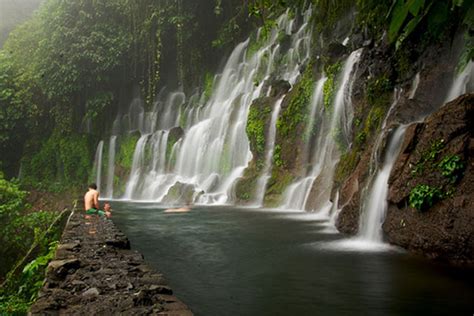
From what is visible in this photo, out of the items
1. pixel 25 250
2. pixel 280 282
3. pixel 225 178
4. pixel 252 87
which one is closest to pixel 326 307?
pixel 280 282

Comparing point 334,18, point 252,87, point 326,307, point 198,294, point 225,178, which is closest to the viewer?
point 326,307

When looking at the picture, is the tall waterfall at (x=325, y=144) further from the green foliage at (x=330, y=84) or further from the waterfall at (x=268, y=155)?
the waterfall at (x=268, y=155)

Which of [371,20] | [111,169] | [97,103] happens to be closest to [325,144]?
[371,20]

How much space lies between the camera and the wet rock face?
21.2ft

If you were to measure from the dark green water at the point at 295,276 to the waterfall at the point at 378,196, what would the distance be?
2.28 ft

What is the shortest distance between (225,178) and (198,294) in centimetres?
1589

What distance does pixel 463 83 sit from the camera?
10.3m

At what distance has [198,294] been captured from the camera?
18.5 ft

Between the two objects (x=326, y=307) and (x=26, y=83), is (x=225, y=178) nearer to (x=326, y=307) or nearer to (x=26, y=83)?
(x=326, y=307)

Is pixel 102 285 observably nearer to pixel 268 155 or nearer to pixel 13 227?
pixel 13 227

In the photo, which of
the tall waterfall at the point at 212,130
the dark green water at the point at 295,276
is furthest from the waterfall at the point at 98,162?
the dark green water at the point at 295,276

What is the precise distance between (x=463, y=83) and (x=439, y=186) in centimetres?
440

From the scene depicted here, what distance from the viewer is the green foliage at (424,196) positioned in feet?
23.2

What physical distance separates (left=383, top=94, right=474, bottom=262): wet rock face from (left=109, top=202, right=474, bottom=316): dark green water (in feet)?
1.29
